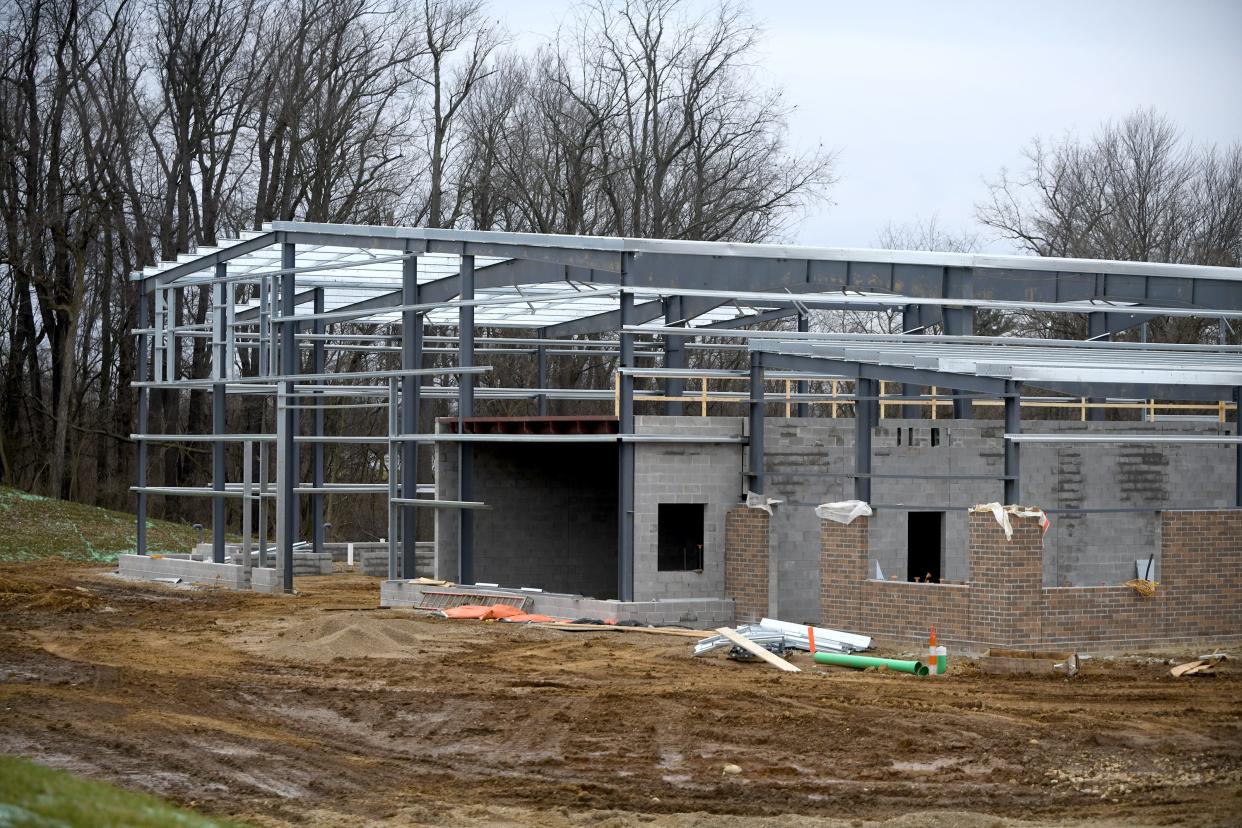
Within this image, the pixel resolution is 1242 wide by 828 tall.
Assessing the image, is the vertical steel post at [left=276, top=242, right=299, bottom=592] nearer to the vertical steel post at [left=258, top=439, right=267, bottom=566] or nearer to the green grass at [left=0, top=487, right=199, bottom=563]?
the vertical steel post at [left=258, top=439, right=267, bottom=566]

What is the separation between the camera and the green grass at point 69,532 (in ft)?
111

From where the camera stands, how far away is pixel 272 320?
2536cm

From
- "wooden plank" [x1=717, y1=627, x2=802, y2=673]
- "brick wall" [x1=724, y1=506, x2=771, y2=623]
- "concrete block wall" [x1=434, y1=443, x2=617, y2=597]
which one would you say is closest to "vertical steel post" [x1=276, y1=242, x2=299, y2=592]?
"concrete block wall" [x1=434, y1=443, x2=617, y2=597]

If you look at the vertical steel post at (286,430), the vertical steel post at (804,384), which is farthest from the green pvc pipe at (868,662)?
the vertical steel post at (286,430)

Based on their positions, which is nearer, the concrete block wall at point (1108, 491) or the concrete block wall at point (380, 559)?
the concrete block wall at point (1108, 491)

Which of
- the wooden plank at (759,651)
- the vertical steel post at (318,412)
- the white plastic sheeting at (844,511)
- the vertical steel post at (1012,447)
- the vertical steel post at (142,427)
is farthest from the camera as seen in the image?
the vertical steel post at (142,427)

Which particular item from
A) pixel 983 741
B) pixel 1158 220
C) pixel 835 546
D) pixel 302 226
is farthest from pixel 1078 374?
pixel 1158 220

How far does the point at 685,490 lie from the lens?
21141mm

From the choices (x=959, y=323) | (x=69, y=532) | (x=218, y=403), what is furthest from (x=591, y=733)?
(x=69, y=532)

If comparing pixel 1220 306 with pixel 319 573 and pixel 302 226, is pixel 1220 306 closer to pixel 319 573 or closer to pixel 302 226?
pixel 302 226

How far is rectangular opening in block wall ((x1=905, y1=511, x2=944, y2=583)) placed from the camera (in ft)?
74.2

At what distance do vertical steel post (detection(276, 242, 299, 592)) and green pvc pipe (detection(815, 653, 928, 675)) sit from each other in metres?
10.8

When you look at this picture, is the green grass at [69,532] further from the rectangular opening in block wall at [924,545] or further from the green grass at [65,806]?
the green grass at [65,806]

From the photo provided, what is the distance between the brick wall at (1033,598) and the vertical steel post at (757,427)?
72.9 inches
